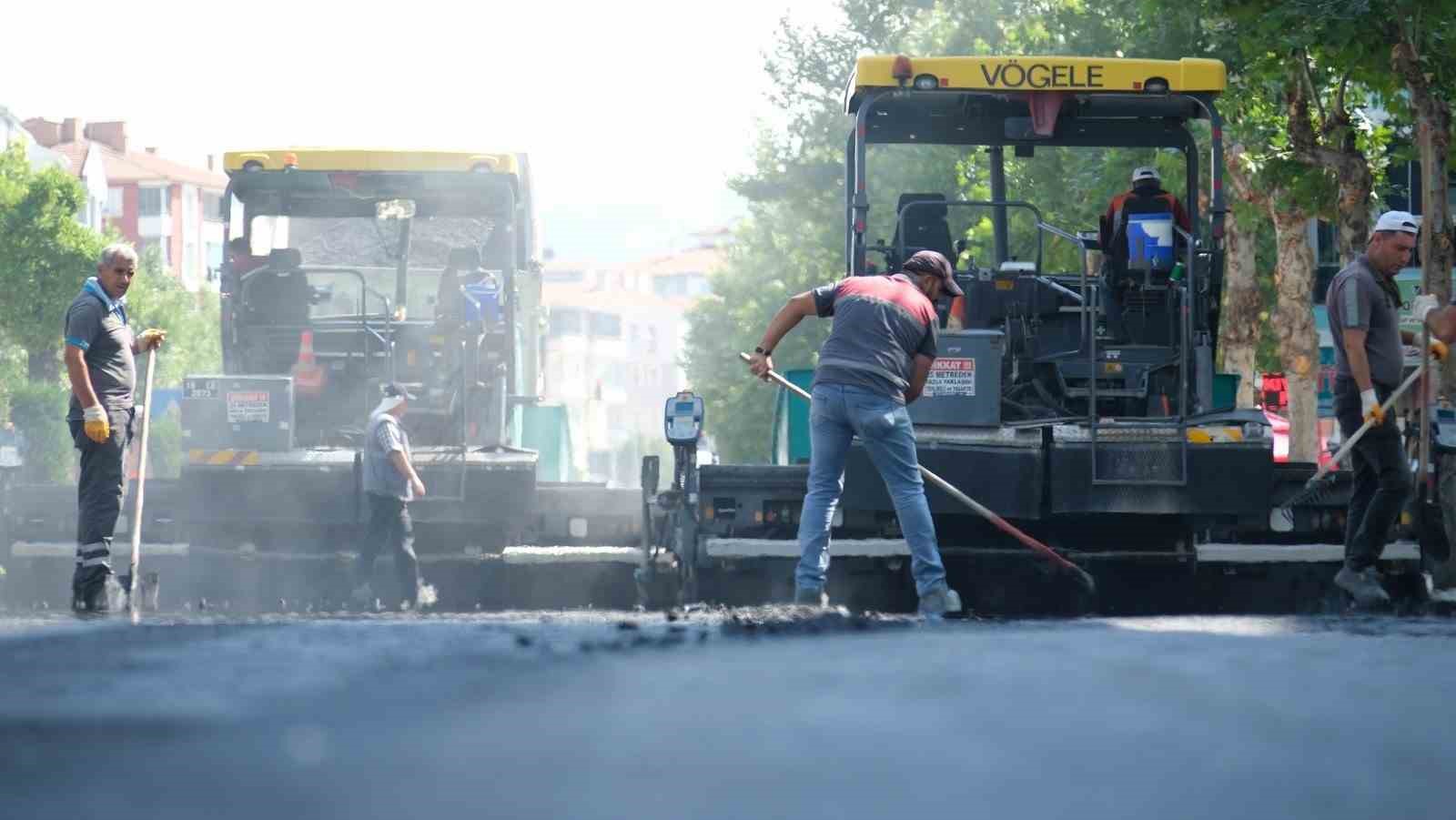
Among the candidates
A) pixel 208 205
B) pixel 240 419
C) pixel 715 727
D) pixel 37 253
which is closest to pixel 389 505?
pixel 240 419

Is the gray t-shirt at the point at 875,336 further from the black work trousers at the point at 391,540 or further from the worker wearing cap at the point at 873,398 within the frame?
the black work trousers at the point at 391,540

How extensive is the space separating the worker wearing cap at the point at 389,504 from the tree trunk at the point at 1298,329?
40.4ft

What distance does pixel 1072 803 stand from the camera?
445 cm

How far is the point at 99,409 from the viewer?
1020 centimetres

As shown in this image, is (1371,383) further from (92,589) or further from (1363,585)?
(92,589)

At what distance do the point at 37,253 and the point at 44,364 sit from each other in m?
3.35

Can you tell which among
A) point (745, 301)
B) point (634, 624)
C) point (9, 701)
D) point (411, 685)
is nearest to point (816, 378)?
point (634, 624)

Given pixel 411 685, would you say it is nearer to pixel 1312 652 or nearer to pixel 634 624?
pixel 634 624

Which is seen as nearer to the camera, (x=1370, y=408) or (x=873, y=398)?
(x=873, y=398)

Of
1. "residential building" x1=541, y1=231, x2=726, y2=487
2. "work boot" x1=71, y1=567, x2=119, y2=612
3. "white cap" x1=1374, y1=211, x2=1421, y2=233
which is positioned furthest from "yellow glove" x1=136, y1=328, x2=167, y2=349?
"residential building" x1=541, y1=231, x2=726, y2=487

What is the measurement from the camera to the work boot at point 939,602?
917 centimetres

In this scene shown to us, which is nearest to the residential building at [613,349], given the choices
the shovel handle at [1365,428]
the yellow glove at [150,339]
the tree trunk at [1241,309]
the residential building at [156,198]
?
the residential building at [156,198]

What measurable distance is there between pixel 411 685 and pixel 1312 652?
2.97 m

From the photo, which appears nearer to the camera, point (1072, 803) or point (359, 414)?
point (1072, 803)
